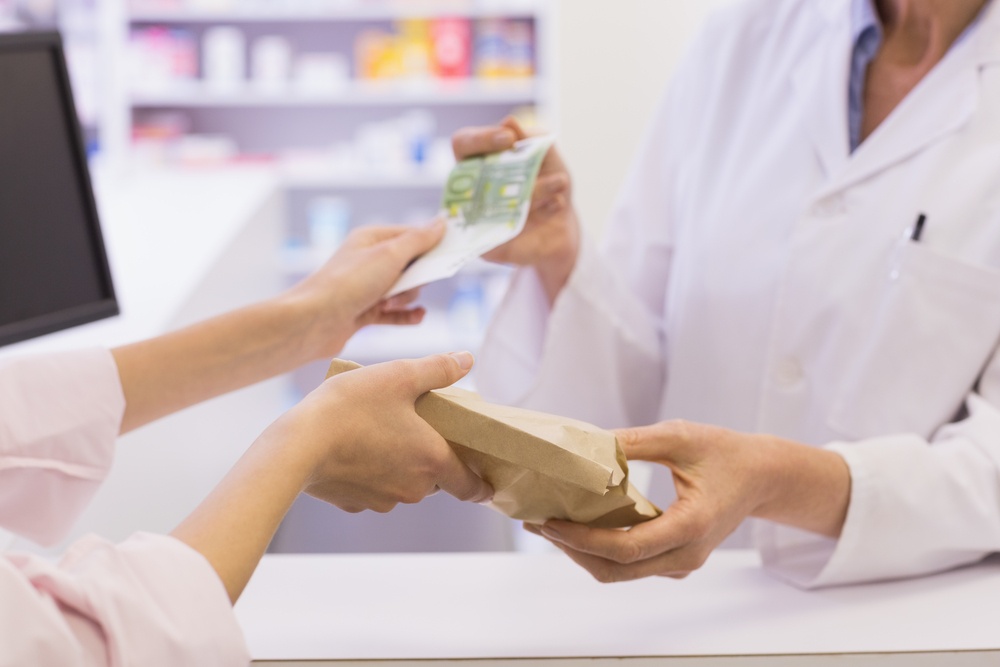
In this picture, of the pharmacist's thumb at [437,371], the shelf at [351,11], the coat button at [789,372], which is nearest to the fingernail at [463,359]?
the pharmacist's thumb at [437,371]

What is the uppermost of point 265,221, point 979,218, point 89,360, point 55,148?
point 55,148

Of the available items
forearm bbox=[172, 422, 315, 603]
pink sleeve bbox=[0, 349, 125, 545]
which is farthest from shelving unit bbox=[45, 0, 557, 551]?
forearm bbox=[172, 422, 315, 603]

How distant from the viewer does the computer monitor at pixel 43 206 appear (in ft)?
3.92

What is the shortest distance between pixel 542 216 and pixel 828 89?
441mm

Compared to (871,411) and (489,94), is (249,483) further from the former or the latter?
(489,94)

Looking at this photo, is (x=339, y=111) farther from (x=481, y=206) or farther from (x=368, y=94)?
(x=481, y=206)

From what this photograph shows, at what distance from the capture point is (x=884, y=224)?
127 centimetres

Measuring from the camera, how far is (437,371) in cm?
83

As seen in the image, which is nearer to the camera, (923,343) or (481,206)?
(923,343)

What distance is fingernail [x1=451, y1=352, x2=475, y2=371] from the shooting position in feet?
2.85

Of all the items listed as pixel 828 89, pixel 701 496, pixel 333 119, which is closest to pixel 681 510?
pixel 701 496

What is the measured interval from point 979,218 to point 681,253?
17.0 inches

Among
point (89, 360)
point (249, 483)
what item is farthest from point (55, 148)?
point (249, 483)

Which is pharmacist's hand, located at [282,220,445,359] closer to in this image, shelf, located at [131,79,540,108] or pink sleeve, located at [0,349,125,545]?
pink sleeve, located at [0,349,125,545]
